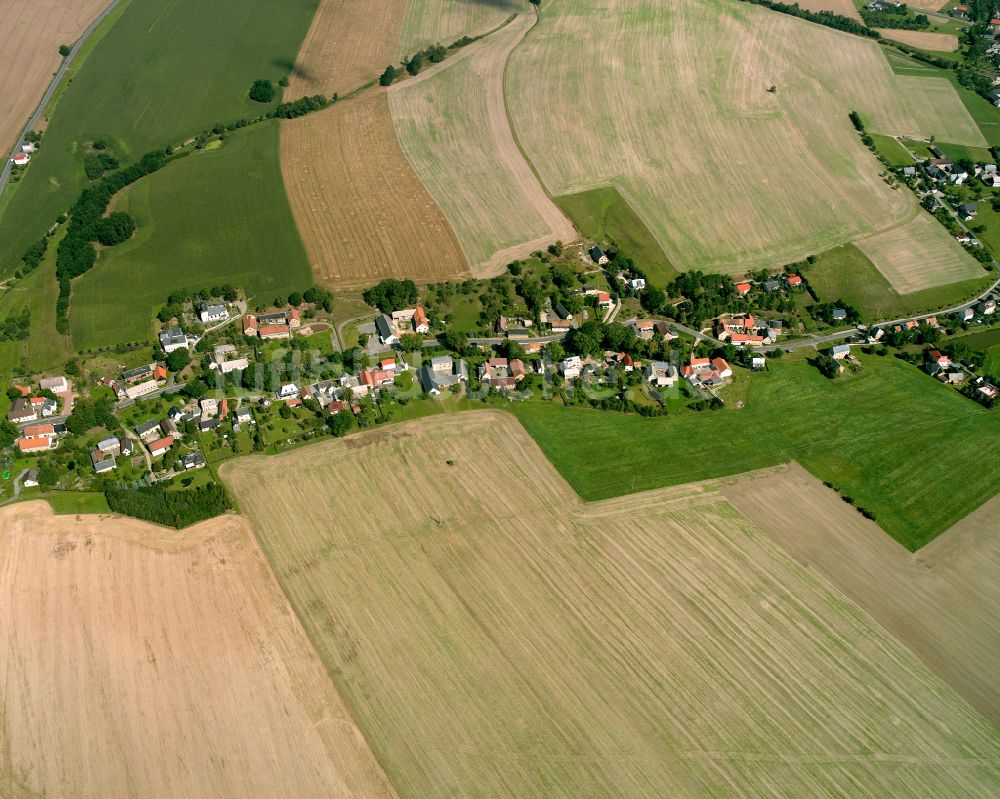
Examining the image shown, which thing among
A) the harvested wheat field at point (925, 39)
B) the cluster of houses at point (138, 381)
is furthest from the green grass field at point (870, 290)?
the harvested wheat field at point (925, 39)

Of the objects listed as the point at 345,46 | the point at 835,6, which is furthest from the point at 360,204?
the point at 835,6

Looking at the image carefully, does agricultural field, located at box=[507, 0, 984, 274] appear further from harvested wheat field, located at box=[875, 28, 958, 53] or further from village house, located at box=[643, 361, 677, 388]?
village house, located at box=[643, 361, 677, 388]

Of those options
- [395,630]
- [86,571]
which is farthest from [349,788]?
[86,571]

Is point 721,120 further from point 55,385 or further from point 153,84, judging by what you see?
point 55,385

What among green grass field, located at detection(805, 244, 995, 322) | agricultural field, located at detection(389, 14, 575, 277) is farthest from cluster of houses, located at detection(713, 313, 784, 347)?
agricultural field, located at detection(389, 14, 575, 277)

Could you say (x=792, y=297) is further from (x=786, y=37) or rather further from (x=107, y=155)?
(x=107, y=155)

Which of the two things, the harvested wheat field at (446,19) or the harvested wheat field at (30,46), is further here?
the harvested wheat field at (446,19)

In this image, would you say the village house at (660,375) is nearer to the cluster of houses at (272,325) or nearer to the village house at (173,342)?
the cluster of houses at (272,325)
